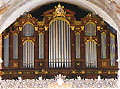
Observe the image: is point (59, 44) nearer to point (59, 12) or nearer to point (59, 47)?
point (59, 47)

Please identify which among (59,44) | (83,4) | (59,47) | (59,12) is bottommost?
(59,47)

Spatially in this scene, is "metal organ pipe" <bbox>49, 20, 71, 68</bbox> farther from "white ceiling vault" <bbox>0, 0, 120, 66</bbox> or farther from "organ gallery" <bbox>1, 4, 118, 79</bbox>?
"white ceiling vault" <bbox>0, 0, 120, 66</bbox>

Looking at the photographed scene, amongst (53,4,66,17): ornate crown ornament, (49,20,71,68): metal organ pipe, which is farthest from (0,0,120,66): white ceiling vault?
(49,20,71,68): metal organ pipe

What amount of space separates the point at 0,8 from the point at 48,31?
4.93 meters

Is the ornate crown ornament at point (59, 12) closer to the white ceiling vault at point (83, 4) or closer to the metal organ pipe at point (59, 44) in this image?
the metal organ pipe at point (59, 44)

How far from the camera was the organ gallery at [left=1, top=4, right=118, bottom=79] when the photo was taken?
67.3 feet

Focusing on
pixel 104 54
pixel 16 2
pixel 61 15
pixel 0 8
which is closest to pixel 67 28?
pixel 61 15

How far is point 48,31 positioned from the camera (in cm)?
2094

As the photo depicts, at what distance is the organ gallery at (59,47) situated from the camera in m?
20.5

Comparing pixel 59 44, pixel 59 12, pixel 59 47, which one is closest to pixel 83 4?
pixel 59 12

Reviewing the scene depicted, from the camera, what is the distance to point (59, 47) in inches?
816

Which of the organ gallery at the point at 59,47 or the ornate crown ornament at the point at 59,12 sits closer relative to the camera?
the organ gallery at the point at 59,47

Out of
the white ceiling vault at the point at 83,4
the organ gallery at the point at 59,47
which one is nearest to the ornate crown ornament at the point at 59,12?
the organ gallery at the point at 59,47

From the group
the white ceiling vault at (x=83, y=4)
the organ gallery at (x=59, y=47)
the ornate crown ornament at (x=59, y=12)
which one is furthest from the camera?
the ornate crown ornament at (x=59, y=12)
